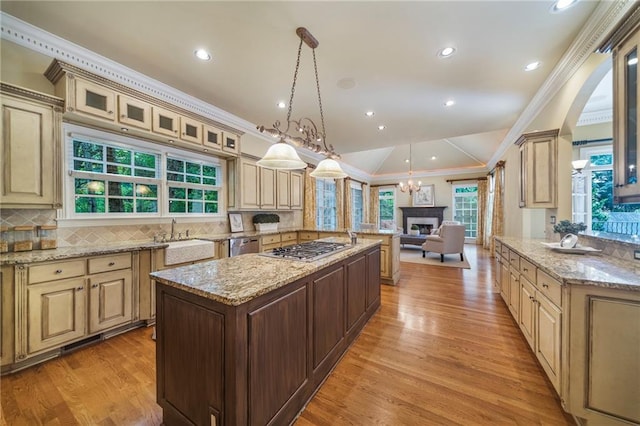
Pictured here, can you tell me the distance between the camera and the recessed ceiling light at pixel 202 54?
2500 millimetres

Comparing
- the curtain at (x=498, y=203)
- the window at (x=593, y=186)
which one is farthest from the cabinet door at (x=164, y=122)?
the curtain at (x=498, y=203)

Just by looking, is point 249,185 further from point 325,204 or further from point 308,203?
point 325,204

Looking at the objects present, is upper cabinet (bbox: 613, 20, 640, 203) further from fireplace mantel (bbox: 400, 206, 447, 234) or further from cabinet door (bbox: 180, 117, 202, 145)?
fireplace mantel (bbox: 400, 206, 447, 234)

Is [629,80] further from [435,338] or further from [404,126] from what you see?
[404,126]

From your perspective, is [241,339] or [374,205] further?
[374,205]

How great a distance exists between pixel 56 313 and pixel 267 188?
3.26 meters

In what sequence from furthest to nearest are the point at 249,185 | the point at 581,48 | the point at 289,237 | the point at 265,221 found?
the point at 289,237 < the point at 265,221 < the point at 249,185 < the point at 581,48

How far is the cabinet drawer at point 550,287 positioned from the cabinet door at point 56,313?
3.88 metres

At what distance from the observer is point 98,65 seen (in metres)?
2.60

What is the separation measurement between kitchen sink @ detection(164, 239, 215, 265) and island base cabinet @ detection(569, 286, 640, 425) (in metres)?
3.55

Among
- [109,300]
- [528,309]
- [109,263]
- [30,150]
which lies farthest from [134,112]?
[528,309]

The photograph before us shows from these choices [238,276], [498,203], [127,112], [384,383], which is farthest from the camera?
[498,203]

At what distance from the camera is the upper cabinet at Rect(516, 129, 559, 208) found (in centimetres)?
279

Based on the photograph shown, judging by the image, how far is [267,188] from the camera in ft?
15.7
